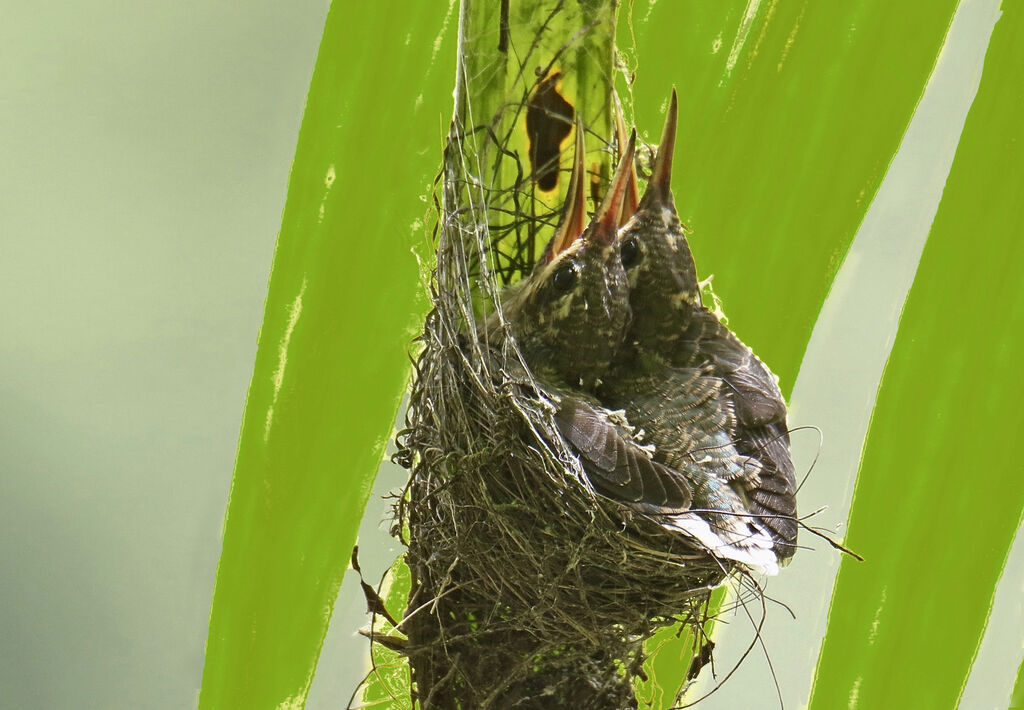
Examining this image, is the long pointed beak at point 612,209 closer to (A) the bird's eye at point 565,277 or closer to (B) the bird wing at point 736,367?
(A) the bird's eye at point 565,277

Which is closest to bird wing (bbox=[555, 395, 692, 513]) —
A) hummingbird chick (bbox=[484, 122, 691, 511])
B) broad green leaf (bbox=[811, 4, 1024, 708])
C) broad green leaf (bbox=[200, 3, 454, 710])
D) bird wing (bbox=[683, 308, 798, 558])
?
hummingbird chick (bbox=[484, 122, 691, 511])

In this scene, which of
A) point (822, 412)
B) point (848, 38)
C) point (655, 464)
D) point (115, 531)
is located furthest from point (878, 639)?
point (115, 531)

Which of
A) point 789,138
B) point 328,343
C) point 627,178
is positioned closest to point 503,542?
point 627,178

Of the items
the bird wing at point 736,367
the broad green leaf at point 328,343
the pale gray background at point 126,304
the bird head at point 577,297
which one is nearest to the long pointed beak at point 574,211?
the bird head at point 577,297

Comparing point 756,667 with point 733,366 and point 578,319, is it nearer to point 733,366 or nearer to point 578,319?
point 733,366

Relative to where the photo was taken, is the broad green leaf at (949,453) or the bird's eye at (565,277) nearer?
A: the bird's eye at (565,277)
